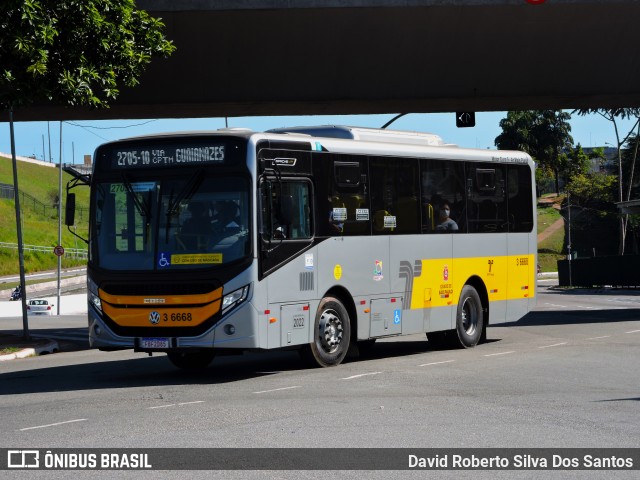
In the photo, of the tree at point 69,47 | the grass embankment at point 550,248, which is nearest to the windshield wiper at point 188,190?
the tree at point 69,47

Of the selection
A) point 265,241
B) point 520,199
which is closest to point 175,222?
point 265,241

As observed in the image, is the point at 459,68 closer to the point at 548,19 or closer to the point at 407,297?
the point at 548,19

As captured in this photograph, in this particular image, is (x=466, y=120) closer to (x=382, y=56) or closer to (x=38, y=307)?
(x=382, y=56)

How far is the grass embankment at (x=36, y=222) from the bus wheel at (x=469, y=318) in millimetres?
77970

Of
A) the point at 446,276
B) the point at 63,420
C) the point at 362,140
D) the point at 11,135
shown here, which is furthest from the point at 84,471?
the point at 11,135

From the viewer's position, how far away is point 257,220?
15156mm

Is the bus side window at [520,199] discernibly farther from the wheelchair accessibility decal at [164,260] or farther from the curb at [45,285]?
the curb at [45,285]

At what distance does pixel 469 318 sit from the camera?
2075 cm

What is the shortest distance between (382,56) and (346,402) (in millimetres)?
16264

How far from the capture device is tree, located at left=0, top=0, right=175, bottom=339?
19312 millimetres

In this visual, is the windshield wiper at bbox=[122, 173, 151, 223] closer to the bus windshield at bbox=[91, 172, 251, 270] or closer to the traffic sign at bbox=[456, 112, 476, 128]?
the bus windshield at bbox=[91, 172, 251, 270]

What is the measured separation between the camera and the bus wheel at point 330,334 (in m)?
16.5

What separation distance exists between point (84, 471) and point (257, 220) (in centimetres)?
678

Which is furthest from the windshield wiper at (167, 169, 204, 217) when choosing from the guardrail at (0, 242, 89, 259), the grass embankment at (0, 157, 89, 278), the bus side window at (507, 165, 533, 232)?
the guardrail at (0, 242, 89, 259)
